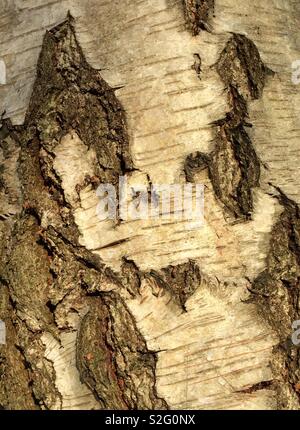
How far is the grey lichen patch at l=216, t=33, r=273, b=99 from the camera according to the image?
5.00 feet

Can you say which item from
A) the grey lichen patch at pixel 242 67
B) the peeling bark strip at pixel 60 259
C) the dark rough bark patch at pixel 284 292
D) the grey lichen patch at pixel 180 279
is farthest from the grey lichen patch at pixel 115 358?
the grey lichen patch at pixel 242 67

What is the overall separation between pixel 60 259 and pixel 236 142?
490 millimetres

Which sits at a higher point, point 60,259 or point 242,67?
point 242,67

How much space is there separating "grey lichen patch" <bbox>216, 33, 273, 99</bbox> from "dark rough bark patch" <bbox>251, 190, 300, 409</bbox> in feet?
0.84

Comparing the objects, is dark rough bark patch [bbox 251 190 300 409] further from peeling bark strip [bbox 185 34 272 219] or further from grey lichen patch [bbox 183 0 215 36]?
grey lichen patch [bbox 183 0 215 36]

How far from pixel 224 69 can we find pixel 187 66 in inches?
3.5

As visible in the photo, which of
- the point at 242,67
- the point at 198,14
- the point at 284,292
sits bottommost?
the point at 284,292

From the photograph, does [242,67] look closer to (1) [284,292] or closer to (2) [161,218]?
(2) [161,218]

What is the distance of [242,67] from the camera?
154 centimetres

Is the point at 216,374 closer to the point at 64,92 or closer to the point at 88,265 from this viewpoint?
the point at 88,265

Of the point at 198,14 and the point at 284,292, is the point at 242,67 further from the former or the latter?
the point at 284,292

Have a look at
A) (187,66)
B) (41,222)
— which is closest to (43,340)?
(41,222)

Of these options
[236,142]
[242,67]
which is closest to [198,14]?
[242,67]

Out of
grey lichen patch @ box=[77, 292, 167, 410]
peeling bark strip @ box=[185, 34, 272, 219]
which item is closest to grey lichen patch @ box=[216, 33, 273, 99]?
peeling bark strip @ box=[185, 34, 272, 219]
